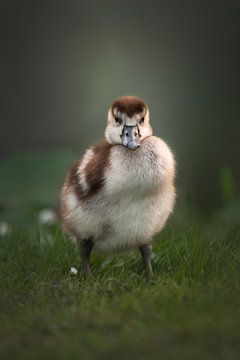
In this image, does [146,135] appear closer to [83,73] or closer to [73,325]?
[73,325]

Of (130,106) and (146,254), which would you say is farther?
(146,254)

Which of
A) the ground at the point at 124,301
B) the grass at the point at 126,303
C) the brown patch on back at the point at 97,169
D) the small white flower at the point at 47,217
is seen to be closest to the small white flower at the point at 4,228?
the small white flower at the point at 47,217

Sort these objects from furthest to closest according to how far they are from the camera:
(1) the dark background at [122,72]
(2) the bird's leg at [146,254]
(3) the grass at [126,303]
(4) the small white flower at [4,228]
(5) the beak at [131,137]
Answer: (1) the dark background at [122,72] → (4) the small white flower at [4,228] → (2) the bird's leg at [146,254] → (5) the beak at [131,137] → (3) the grass at [126,303]

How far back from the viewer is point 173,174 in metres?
4.82

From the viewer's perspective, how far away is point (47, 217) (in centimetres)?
666

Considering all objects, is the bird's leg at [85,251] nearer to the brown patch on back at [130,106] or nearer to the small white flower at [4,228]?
the brown patch on back at [130,106]

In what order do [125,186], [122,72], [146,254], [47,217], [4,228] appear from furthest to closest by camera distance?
[122,72] → [47,217] → [4,228] → [146,254] → [125,186]

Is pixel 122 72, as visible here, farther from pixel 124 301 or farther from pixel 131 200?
pixel 124 301

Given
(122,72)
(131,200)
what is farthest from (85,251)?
(122,72)

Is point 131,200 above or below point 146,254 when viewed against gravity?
above

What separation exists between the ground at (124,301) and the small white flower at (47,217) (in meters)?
0.78

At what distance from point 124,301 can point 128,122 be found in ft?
3.36

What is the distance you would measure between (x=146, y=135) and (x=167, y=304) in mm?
1171

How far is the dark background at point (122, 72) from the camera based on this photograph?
8.53 metres
